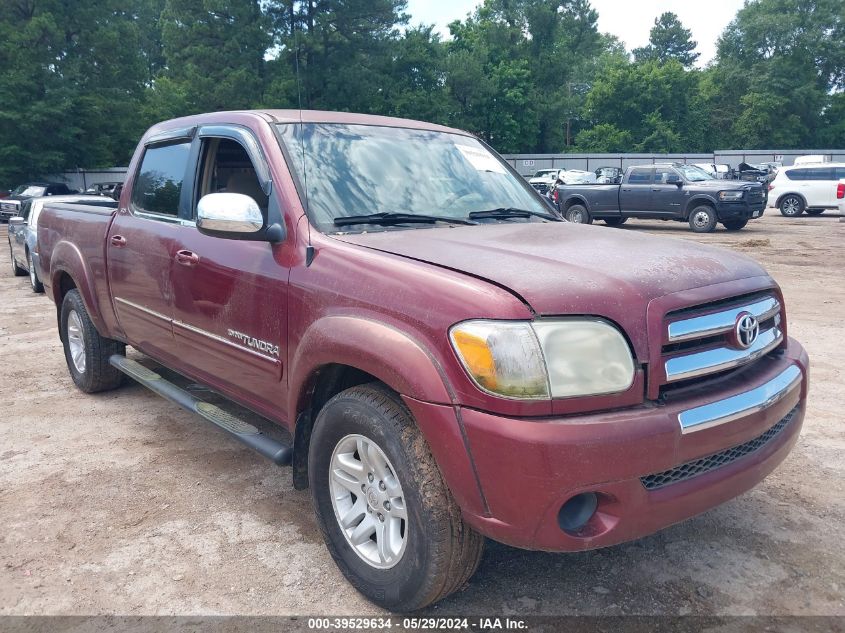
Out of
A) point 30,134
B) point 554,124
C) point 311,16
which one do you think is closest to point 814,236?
point 311,16

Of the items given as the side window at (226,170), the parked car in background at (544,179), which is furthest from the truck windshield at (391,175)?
the parked car in background at (544,179)

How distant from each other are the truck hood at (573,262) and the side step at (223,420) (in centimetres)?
98

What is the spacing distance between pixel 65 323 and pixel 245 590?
3632 mm

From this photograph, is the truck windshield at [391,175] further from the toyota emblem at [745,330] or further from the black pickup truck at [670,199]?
the black pickup truck at [670,199]

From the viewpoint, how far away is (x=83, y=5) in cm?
3391

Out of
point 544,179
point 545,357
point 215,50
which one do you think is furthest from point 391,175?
point 215,50

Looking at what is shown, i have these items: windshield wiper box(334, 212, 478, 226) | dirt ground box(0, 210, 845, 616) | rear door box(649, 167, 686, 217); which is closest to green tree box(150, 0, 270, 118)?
rear door box(649, 167, 686, 217)

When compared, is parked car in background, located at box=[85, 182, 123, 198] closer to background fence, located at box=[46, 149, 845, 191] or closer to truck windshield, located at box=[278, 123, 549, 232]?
truck windshield, located at box=[278, 123, 549, 232]

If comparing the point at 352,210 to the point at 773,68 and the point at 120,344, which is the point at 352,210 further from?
the point at 773,68

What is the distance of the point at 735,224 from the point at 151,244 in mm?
17535

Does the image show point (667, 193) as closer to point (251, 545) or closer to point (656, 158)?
point (251, 545)

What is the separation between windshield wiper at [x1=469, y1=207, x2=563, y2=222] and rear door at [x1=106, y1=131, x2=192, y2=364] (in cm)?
155

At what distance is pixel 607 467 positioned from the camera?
6.95 feet

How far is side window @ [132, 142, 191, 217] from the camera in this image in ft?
13.0
